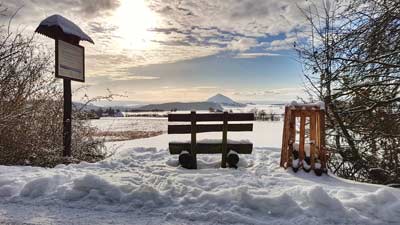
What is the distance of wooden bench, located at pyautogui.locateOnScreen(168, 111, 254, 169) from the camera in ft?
25.0

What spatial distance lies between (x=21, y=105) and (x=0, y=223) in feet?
20.7

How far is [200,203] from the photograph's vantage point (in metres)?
4.51

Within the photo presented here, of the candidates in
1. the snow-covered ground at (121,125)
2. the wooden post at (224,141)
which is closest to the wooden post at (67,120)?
the snow-covered ground at (121,125)

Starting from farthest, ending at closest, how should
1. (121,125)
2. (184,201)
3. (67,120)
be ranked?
(121,125)
(67,120)
(184,201)

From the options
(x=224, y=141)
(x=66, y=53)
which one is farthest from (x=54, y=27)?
(x=224, y=141)

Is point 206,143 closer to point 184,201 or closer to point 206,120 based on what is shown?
point 206,120

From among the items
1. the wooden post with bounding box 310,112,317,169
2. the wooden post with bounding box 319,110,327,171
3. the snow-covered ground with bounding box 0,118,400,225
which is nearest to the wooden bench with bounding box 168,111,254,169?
the wooden post with bounding box 310,112,317,169

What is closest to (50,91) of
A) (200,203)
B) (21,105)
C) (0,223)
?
(21,105)

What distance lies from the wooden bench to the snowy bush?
3.00 metres

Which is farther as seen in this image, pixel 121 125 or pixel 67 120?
pixel 121 125

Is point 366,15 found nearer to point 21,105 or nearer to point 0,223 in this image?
point 0,223

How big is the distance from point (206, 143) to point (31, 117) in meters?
4.97

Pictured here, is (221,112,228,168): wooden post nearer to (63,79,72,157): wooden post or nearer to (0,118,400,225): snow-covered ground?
(0,118,400,225): snow-covered ground

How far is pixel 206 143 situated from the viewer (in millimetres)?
7930
